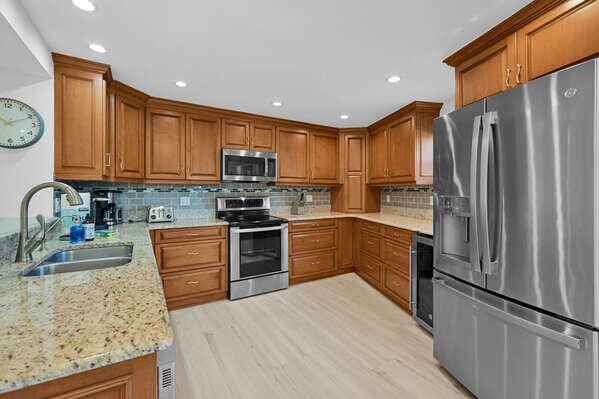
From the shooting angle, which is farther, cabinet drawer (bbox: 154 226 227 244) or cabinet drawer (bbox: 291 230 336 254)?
cabinet drawer (bbox: 291 230 336 254)

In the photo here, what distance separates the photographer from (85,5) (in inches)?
58.1

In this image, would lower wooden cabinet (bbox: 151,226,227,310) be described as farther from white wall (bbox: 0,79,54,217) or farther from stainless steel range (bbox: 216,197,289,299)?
white wall (bbox: 0,79,54,217)

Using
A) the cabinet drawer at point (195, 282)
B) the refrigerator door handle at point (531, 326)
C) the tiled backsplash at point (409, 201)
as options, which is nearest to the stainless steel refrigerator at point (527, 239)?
the refrigerator door handle at point (531, 326)

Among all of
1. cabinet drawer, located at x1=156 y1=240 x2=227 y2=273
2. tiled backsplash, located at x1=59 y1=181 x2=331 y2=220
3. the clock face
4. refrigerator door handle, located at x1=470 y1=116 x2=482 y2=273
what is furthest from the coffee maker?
refrigerator door handle, located at x1=470 y1=116 x2=482 y2=273

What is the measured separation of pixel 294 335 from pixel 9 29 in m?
2.75

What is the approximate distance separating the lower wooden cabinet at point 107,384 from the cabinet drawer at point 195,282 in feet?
7.57

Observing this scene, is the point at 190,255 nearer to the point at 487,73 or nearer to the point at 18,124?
the point at 18,124

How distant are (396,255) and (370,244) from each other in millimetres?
623

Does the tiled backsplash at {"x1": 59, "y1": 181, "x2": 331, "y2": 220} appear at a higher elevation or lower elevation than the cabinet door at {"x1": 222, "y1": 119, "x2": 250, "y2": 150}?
lower

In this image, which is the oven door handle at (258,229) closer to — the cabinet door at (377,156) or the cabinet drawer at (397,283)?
the cabinet drawer at (397,283)

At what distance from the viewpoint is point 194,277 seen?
2.85m

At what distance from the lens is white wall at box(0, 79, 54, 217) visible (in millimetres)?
1897

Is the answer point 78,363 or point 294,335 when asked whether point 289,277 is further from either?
point 78,363

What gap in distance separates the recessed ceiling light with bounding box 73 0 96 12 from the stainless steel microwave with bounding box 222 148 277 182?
72.4 inches
